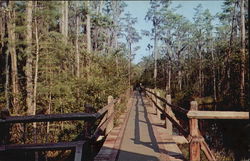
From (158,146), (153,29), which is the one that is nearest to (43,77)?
(158,146)

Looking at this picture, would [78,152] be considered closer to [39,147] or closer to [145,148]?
[39,147]

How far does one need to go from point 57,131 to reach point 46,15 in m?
6.32

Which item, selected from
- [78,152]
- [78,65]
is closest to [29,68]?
[78,65]

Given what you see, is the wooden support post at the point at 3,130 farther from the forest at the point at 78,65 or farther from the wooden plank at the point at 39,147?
the forest at the point at 78,65

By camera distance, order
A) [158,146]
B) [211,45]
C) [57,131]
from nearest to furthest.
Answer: [158,146] → [57,131] → [211,45]

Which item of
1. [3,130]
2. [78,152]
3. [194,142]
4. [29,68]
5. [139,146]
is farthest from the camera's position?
[29,68]

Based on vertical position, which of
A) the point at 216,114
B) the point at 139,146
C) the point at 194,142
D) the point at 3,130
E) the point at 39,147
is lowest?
the point at 139,146

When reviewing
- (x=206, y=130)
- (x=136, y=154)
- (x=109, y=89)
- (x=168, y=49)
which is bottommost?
(x=206, y=130)

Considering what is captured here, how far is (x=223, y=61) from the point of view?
35344mm

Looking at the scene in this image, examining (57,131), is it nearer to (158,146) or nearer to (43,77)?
(43,77)

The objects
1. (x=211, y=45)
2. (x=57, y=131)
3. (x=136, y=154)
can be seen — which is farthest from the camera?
(x=211, y=45)

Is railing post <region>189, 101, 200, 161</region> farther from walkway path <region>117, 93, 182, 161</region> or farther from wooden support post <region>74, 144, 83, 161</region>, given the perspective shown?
wooden support post <region>74, 144, 83, 161</region>

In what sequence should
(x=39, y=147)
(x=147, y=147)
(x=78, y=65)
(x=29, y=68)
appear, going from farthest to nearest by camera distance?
1. (x=78, y=65)
2. (x=29, y=68)
3. (x=147, y=147)
4. (x=39, y=147)

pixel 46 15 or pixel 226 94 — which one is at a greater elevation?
pixel 46 15
